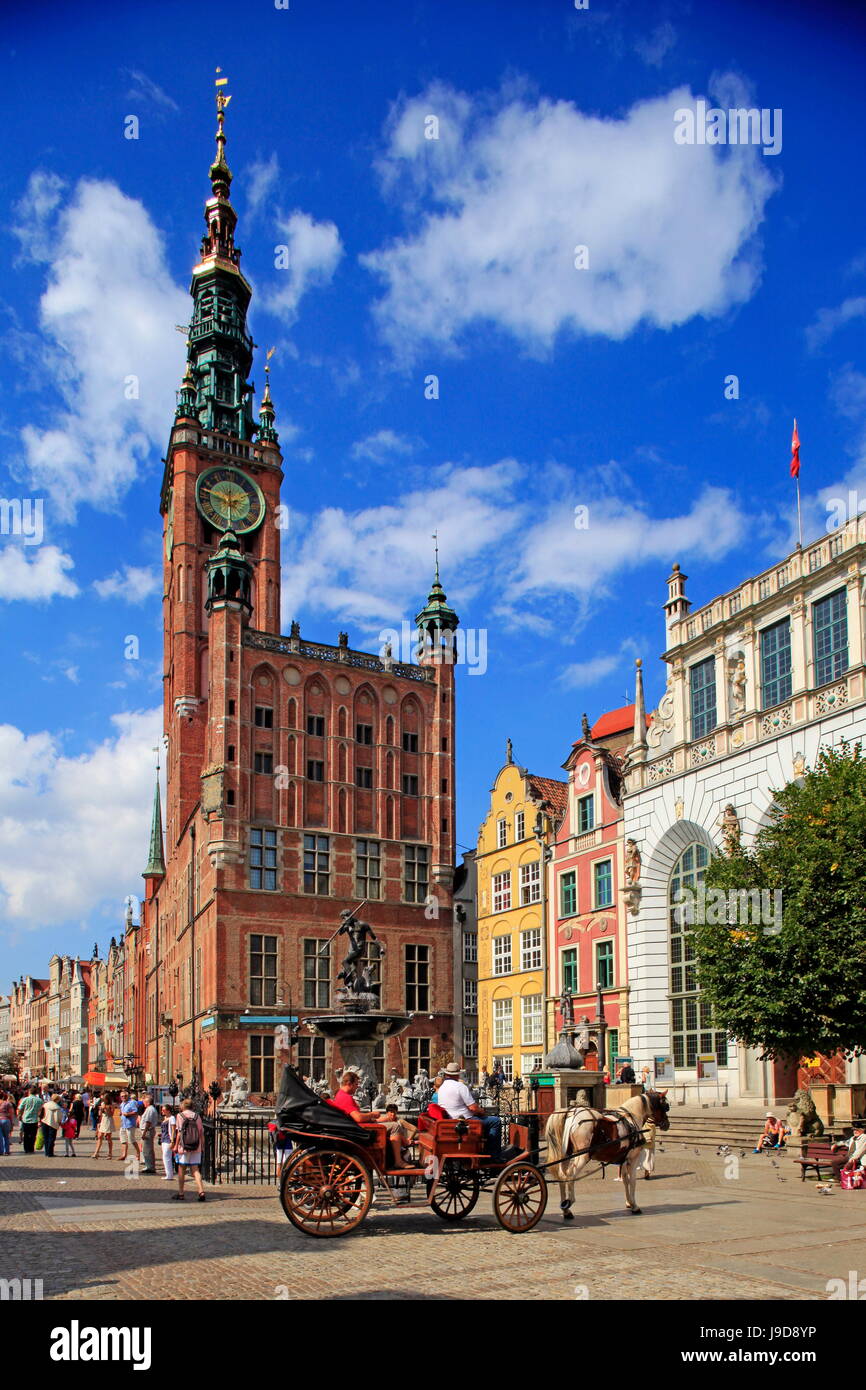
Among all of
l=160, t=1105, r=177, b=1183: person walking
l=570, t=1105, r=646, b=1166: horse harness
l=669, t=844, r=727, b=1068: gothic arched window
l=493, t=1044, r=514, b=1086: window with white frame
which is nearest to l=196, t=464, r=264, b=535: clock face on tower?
l=493, t=1044, r=514, b=1086: window with white frame

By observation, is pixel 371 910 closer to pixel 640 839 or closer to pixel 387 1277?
pixel 640 839

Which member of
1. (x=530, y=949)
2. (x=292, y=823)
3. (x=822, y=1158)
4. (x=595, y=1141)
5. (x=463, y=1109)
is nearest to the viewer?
(x=463, y=1109)

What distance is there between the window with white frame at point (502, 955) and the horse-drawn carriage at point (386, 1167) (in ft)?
117

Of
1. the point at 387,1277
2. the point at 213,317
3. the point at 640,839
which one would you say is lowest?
the point at 387,1277

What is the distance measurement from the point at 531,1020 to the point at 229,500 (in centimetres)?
3605

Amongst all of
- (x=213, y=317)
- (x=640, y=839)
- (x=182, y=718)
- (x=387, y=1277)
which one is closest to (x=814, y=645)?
(x=640, y=839)

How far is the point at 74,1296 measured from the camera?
1055cm

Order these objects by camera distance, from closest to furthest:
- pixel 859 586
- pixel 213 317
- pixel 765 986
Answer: pixel 765 986, pixel 859 586, pixel 213 317

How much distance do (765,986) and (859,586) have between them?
38.9ft

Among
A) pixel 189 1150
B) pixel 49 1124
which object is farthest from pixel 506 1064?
pixel 189 1150

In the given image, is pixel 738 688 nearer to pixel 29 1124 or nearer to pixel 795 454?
pixel 795 454

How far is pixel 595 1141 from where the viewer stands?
15938 millimetres

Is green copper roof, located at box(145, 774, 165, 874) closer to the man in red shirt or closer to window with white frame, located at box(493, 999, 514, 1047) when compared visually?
window with white frame, located at box(493, 999, 514, 1047)
